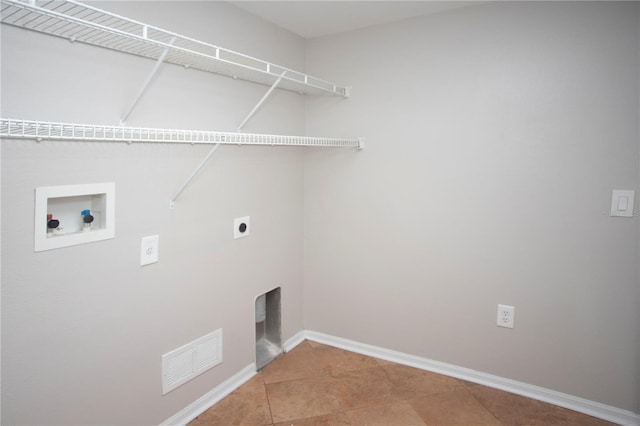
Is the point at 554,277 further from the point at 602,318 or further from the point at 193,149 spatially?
the point at 193,149

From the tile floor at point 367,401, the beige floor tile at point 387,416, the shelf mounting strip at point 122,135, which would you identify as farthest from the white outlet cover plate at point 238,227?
the beige floor tile at point 387,416

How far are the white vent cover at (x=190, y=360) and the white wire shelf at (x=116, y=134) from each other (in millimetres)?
1042

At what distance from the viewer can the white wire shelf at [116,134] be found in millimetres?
1173

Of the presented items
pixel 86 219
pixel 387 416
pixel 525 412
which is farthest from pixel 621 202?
pixel 86 219

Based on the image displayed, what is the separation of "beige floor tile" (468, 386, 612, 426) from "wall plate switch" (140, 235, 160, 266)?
6.17 feet

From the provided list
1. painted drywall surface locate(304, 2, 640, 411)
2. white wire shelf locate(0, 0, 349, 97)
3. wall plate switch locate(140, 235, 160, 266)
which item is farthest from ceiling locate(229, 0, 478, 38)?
wall plate switch locate(140, 235, 160, 266)

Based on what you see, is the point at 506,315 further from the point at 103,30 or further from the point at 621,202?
the point at 103,30


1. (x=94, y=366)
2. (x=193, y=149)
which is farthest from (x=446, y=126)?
(x=94, y=366)

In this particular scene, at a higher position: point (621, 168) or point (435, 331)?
point (621, 168)

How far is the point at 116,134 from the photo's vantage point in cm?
157

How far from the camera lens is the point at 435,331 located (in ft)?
8.36

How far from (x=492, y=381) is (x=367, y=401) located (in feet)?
2.52

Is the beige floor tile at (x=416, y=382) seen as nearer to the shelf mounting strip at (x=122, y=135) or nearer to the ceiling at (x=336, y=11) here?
the shelf mounting strip at (x=122, y=135)

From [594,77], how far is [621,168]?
18.6 inches
